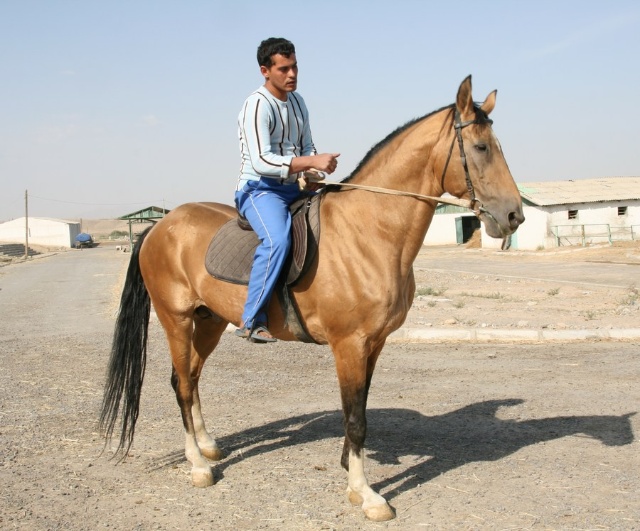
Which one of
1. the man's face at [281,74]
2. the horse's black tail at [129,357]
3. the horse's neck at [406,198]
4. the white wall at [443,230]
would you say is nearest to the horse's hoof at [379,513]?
the horse's neck at [406,198]

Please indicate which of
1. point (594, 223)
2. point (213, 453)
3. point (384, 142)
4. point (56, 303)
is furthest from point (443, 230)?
point (384, 142)

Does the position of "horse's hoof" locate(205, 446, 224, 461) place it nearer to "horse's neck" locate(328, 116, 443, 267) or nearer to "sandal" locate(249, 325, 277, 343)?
"sandal" locate(249, 325, 277, 343)

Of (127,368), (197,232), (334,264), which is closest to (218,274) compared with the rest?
(197,232)

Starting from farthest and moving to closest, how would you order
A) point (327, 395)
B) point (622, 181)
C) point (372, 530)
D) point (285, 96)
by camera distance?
1. point (622, 181)
2. point (327, 395)
3. point (285, 96)
4. point (372, 530)

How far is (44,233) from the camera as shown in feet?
315

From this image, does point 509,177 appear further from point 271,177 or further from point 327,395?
point 327,395

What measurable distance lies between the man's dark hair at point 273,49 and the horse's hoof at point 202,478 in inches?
124

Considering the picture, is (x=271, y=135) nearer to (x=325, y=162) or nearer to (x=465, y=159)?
(x=325, y=162)

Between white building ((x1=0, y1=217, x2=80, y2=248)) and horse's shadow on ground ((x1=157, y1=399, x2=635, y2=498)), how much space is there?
307 feet

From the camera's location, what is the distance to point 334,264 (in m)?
4.62

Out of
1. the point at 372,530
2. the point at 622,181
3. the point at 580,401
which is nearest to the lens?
the point at 372,530

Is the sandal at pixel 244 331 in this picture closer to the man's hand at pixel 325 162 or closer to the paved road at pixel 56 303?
the man's hand at pixel 325 162

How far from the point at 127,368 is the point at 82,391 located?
8.16ft

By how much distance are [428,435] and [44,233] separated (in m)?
99.5
